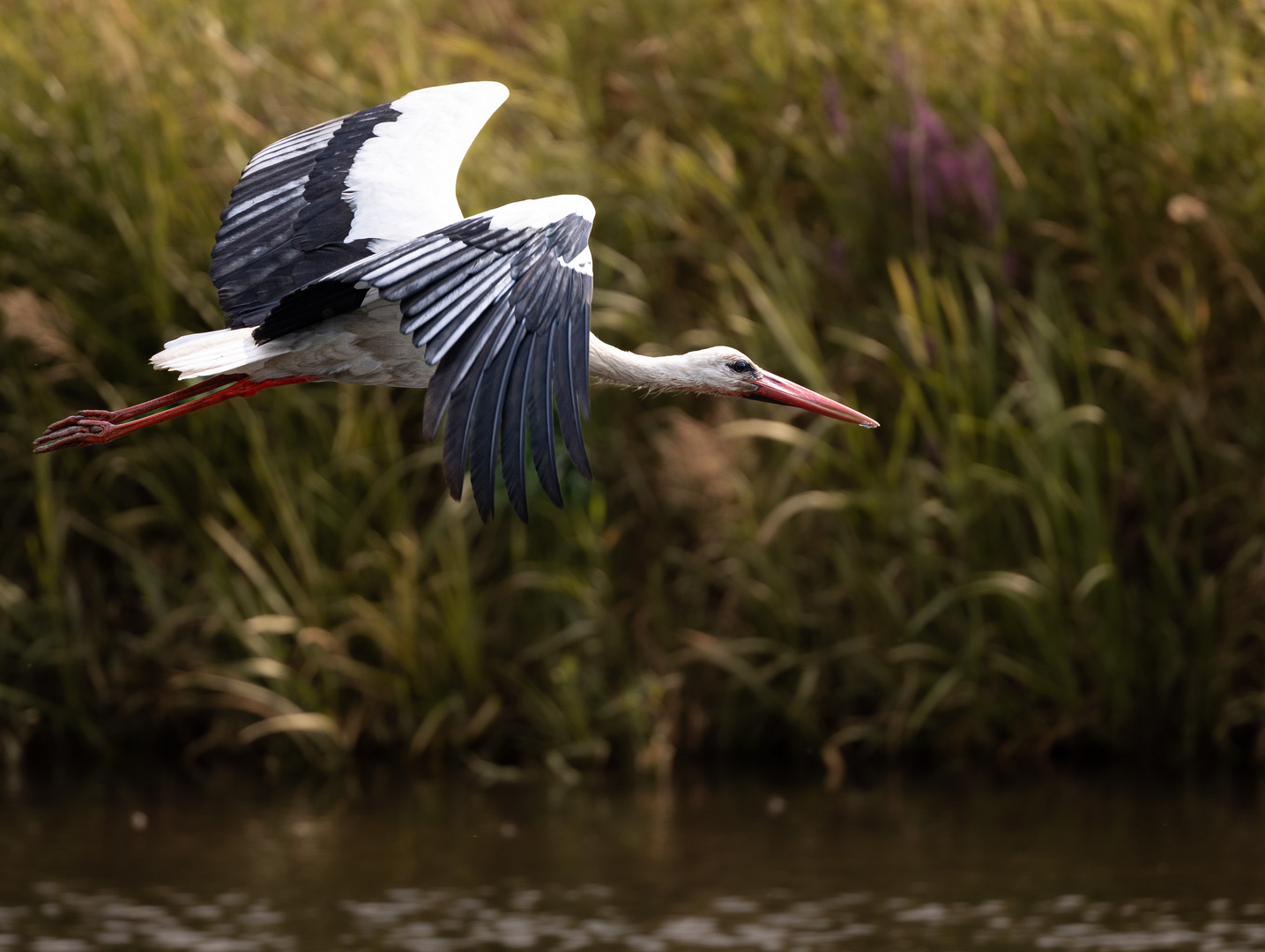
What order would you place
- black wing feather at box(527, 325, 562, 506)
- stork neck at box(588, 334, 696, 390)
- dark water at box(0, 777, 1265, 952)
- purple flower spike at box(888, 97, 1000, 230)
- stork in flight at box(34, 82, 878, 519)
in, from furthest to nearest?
purple flower spike at box(888, 97, 1000, 230)
dark water at box(0, 777, 1265, 952)
stork neck at box(588, 334, 696, 390)
stork in flight at box(34, 82, 878, 519)
black wing feather at box(527, 325, 562, 506)

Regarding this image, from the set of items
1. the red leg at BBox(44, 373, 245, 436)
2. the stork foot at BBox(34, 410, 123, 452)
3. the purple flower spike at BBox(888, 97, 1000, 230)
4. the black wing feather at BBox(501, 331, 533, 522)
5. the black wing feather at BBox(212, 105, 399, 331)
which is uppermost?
the purple flower spike at BBox(888, 97, 1000, 230)

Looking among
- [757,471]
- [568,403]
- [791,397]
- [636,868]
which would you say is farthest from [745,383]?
[757,471]

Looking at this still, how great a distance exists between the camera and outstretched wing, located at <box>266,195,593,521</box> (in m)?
4.62

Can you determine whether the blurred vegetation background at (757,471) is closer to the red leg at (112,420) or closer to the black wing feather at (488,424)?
the red leg at (112,420)

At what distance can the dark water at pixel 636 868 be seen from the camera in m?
7.46

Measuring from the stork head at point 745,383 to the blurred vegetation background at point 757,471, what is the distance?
7.67 feet

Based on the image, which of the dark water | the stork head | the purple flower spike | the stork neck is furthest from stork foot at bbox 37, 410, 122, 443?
the purple flower spike

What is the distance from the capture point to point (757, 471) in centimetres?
947

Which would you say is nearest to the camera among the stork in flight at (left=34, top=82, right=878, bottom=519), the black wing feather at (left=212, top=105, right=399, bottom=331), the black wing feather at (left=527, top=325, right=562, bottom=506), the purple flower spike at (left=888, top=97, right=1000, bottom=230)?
the black wing feather at (left=527, top=325, right=562, bottom=506)

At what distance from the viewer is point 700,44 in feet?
36.3

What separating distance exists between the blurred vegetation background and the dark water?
0.37 m

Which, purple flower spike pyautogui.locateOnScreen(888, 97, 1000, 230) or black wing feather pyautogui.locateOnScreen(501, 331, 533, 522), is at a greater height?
purple flower spike pyautogui.locateOnScreen(888, 97, 1000, 230)

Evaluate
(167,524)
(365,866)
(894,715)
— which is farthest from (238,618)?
(894,715)

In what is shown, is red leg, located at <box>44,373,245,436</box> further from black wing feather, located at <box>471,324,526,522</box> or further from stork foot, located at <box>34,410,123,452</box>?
black wing feather, located at <box>471,324,526,522</box>
